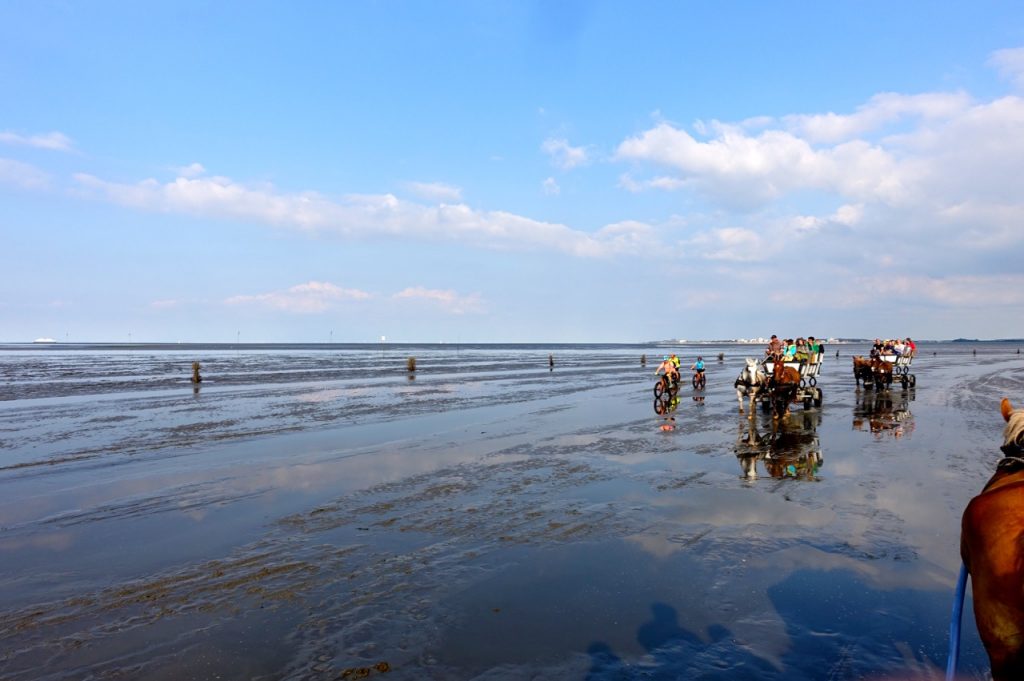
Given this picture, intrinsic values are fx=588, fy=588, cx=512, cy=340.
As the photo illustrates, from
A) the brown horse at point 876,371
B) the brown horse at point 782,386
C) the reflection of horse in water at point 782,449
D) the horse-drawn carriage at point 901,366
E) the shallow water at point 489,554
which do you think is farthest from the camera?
the horse-drawn carriage at point 901,366

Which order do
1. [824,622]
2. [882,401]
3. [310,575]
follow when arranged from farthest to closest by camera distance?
[882,401] → [310,575] → [824,622]

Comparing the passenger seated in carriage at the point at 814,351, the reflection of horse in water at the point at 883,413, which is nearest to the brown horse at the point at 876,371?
the reflection of horse in water at the point at 883,413

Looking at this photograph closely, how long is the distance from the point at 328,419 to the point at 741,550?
15.1 meters

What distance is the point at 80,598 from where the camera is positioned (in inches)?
230

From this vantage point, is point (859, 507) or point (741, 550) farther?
point (859, 507)

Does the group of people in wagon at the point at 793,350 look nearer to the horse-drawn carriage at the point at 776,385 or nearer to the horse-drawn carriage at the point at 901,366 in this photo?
the horse-drawn carriage at the point at 776,385

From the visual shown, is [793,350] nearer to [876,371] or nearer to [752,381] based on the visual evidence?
[752,381]

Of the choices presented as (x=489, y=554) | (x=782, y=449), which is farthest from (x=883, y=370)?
(x=489, y=554)

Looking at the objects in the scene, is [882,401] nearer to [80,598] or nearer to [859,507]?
[859,507]

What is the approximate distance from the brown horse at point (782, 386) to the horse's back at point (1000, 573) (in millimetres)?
16224

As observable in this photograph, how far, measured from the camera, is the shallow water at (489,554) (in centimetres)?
473

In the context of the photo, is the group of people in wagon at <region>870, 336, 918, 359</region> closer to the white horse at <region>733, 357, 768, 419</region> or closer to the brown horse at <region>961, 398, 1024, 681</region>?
the white horse at <region>733, 357, 768, 419</region>

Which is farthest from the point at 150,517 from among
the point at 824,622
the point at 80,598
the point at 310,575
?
the point at 824,622

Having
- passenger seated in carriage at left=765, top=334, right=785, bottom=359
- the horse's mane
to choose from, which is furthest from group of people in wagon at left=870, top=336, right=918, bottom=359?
the horse's mane
